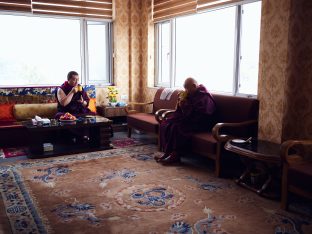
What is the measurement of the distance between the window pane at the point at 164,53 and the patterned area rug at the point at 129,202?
2.55 metres

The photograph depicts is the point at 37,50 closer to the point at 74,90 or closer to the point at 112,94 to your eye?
the point at 74,90

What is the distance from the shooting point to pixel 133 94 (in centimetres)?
670

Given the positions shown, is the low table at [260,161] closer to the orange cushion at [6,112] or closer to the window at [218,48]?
the window at [218,48]

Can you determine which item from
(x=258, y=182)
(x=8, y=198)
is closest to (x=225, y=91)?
(x=258, y=182)

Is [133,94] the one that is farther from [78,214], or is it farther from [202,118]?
[78,214]

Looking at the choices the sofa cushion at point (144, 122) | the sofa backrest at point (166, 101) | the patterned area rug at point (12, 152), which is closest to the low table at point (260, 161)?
the sofa cushion at point (144, 122)

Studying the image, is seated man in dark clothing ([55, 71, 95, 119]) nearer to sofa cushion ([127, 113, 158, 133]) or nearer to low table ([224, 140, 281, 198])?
sofa cushion ([127, 113, 158, 133])

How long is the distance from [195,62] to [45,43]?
9.19ft

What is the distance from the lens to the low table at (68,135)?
14.6ft

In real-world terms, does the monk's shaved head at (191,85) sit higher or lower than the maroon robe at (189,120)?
higher

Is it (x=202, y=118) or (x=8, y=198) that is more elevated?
(x=202, y=118)

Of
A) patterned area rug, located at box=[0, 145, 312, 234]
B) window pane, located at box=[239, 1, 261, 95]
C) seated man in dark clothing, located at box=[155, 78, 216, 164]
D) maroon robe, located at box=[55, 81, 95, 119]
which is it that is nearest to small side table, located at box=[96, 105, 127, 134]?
maroon robe, located at box=[55, 81, 95, 119]

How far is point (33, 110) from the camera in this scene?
17.9ft

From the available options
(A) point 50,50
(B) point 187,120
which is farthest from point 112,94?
(B) point 187,120
